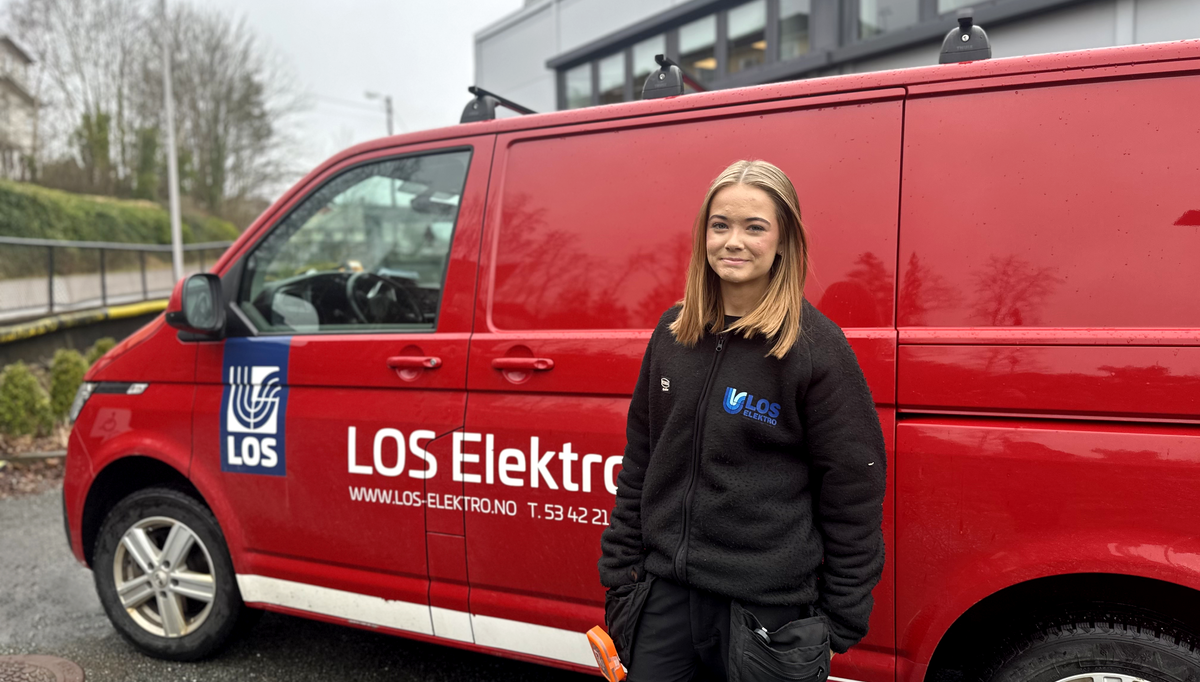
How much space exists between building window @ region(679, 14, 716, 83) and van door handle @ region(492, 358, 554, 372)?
9919mm

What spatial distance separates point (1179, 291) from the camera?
1.76 m

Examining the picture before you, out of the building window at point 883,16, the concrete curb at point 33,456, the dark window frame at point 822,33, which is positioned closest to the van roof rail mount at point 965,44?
the dark window frame at point 822,33

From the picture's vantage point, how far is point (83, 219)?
1677 centimetres

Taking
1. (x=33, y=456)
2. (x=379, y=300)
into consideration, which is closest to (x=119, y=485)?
(x=379, y=300)

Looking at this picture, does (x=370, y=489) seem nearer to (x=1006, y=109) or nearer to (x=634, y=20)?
(x=1006, y=109)

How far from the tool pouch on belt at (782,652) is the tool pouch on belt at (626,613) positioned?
208 millimetres

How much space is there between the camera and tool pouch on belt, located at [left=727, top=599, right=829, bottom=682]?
1.48 meters

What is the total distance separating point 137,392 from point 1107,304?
3224mm

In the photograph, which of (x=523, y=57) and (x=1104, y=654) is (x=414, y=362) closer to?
(x=1104, y=654)

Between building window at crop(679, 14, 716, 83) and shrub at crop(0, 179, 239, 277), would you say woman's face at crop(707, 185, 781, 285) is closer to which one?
building window at crop(679, 14, 716, 83)

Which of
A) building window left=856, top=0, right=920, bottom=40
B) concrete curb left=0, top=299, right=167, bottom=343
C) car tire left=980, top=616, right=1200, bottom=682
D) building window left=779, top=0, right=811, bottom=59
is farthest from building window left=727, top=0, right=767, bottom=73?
car tire left=980, top=616, right=1200, bottom=682

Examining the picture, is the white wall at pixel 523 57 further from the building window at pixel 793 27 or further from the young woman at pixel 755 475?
the young woman at pixel 755 475

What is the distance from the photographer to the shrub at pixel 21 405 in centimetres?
698

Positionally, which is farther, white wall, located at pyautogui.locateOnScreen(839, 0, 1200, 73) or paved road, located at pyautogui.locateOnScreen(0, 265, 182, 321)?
paved road, located at pyautogui.locateOnScreen(0, 265, 182, 321)
